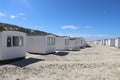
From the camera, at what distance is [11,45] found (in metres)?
15.8

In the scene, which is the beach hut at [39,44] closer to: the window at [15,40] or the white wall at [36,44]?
the white wall at [36,44]

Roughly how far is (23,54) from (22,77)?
825cm

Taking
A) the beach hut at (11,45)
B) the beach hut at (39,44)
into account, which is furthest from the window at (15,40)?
the beach hut at (39,44)

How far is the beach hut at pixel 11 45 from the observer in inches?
581

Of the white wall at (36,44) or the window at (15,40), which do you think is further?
the white wall at (36,44)

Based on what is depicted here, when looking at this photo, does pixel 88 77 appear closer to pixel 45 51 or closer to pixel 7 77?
pixel 7 77

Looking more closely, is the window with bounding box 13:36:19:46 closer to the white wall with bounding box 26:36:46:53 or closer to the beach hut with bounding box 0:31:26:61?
the beach hut with bounding box 0:31:26:61

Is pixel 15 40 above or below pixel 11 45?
above

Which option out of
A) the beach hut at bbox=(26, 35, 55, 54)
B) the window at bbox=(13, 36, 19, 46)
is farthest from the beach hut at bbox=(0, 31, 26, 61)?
the beach hut at bbox=(26, 35, 55, 54)

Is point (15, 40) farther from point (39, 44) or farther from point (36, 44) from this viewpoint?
point (36, 44)

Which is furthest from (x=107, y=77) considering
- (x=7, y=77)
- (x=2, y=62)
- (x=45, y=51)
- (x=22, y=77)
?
(x=45, y=51)

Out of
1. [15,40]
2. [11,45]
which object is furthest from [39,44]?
[11,45]

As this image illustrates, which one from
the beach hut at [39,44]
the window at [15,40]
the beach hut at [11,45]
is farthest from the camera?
the beach hut at [39,44]

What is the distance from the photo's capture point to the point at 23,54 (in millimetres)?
17891
